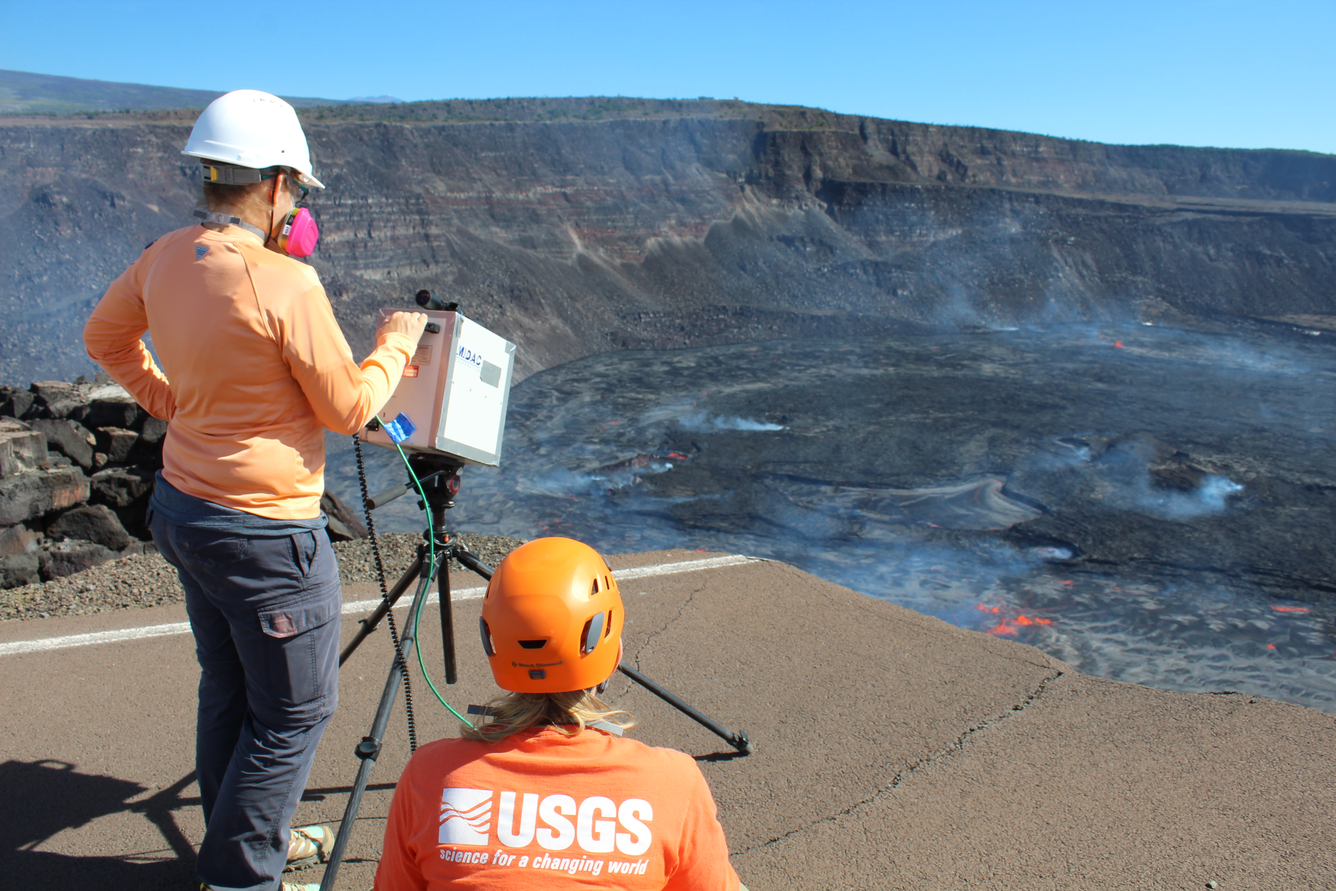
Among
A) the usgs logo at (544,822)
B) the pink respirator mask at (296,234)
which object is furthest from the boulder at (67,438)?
the usgs logo at (544,822)

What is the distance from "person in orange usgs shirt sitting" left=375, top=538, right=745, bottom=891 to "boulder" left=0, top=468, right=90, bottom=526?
4965mm

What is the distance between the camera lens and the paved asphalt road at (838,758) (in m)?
2.59

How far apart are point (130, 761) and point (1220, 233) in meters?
43.6

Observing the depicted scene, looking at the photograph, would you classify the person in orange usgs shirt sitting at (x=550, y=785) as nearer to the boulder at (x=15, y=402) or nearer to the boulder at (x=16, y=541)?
the boulder at (x=16, y=541)

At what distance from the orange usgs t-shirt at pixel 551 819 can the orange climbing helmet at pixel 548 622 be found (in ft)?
0.33

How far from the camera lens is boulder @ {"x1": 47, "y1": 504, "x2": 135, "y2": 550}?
528 centimetres

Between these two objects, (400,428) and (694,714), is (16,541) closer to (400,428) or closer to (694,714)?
(400,428)

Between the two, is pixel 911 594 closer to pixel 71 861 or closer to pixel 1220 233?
pixel 71 861

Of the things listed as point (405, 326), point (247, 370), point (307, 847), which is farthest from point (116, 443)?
point (247, 370)

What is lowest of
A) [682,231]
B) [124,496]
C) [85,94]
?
[124,496]

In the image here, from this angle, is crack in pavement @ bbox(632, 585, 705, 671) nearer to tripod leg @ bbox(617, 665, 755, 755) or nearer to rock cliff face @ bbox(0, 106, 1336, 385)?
tripod leg @ bbox(617, 665, 755, 755)

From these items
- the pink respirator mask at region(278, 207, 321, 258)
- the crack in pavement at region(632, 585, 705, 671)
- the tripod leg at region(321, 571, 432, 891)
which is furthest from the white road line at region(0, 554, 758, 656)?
the pink respirator mask at region(278, 207, 321, 258)

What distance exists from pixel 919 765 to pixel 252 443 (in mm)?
2552

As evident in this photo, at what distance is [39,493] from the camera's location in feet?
17.0
